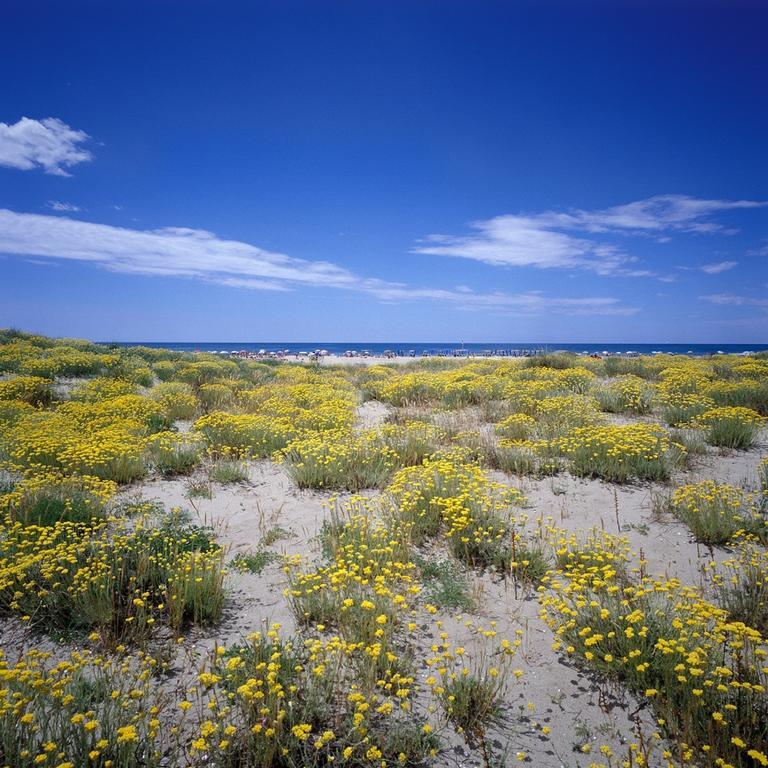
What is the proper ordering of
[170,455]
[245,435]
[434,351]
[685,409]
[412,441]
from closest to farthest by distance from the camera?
[170,455], [412,441], [245,435], [685,409], [434,351]

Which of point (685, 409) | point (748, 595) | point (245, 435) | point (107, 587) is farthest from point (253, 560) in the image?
point (685, 409)

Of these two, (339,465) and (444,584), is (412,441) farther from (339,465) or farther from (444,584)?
(444,584)

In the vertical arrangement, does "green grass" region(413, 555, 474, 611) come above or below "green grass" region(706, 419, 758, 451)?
below

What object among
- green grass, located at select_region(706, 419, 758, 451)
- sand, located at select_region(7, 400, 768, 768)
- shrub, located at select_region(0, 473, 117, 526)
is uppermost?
green grass, located at select_region(706, 419, 758, 451)

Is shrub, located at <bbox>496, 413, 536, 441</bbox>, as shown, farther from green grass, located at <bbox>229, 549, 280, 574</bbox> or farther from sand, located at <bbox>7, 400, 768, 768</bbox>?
green grass, located at <bbox>229, 549, 280, 574</bbox>

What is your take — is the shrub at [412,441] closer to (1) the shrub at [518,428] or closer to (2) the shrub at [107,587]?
(1) the shrub at [518,428]

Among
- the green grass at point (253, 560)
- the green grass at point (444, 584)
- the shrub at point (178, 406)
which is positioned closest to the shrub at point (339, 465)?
the green grass at point (253, 560)

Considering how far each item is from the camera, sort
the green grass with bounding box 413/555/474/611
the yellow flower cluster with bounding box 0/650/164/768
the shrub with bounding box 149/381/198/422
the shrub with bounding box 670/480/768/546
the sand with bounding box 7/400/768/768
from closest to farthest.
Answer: the yellow flower cluster with bounding box 0/650/164/768, the sand with bounding box 7/400/768/768, the green grass with bounding box 413/555/474/611, the shrub with bounding box 670/480/768/546, the shrub with bounding box 149/381/198/422

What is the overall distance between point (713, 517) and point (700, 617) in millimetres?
2346

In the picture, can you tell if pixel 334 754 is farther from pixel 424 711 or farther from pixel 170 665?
pixel 170 665

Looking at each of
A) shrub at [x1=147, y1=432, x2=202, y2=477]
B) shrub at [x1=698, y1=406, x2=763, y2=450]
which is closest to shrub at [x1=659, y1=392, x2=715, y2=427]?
shrub at [x1=698, y1=406, x2=763, y2=450]

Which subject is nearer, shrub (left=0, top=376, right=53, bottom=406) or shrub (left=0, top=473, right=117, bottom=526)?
shrub (left=0, top=473, right=117, bottom=526)

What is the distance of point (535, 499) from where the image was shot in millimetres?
6363

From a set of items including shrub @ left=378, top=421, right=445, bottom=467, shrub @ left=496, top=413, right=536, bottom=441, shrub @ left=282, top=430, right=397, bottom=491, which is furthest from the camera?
shrub @ left=496, top=413, right=536, bottom=441
